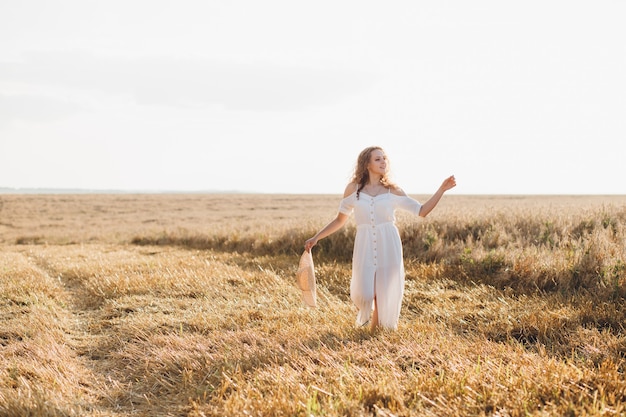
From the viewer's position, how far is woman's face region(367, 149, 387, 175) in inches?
245

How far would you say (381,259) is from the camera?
20.5 ft

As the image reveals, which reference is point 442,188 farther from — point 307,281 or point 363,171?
point 307,281

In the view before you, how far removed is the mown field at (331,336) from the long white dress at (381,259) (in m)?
0.30

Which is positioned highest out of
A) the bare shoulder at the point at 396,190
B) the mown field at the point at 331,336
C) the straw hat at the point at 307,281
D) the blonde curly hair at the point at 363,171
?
the blonde curly hair at the point at 363,171

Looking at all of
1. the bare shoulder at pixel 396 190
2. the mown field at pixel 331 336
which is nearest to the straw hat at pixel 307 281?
the mown field at pixel 331 336

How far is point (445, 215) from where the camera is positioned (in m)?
14.8

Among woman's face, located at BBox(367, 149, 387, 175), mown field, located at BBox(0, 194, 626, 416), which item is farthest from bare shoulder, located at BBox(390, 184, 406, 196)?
mown field, located at BBox(0, 194, 626, 416)

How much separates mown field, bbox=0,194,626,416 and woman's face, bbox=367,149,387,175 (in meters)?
1.88

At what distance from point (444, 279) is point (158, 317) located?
5151 millimetres

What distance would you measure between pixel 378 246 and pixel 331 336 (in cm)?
118

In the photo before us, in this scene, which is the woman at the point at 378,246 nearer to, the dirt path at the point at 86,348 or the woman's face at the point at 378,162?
the woman's face at the point at 378,162

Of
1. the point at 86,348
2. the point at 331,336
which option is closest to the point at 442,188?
the point at 331,336

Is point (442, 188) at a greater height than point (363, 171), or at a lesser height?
lesser

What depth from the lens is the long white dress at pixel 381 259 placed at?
619 cm
